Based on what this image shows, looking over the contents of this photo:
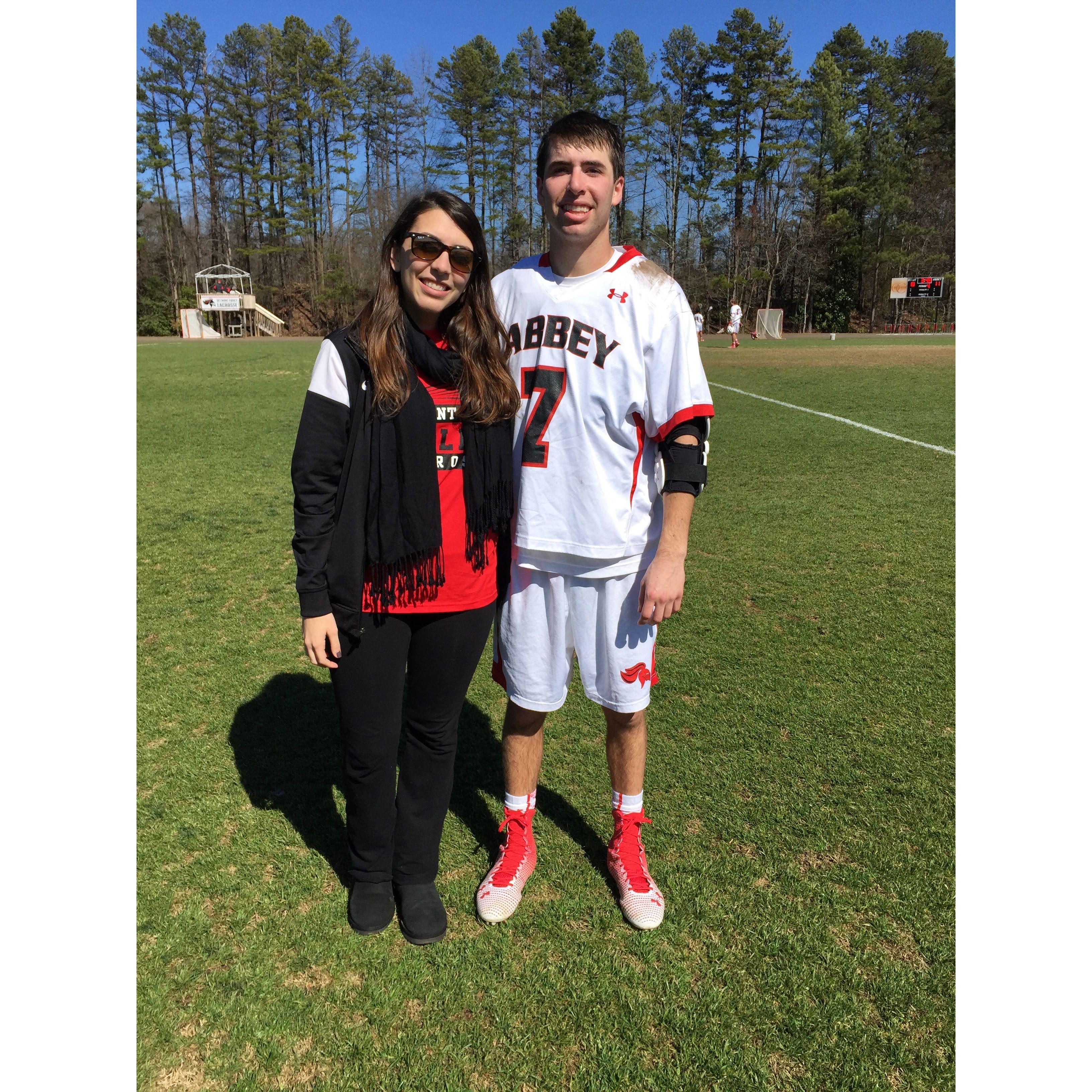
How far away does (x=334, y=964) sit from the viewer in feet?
7.35

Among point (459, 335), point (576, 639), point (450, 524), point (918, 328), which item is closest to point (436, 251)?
point (459, 335)

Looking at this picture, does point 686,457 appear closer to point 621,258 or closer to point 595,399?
point 595,399

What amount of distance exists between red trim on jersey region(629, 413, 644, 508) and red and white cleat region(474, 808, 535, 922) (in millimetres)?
1137

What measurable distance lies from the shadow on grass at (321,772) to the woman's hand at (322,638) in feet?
2.23

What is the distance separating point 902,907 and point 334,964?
173 centimetres

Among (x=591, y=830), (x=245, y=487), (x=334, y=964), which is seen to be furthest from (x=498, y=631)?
(x=245, y=487)

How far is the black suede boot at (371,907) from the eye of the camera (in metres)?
2.36

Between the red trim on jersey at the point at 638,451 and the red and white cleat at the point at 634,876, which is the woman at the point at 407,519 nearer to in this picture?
the red trim on jersey at the point at 638,451

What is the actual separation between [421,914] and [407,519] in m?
1.22

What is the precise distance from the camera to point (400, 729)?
232cm

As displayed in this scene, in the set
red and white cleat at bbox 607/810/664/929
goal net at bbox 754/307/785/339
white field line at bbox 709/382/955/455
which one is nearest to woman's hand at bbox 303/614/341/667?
red and white cleat at bbox 607/810/664/929

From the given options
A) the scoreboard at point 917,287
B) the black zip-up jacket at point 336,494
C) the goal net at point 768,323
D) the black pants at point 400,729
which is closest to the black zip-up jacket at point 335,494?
the black zip-up jacket at point 336,494

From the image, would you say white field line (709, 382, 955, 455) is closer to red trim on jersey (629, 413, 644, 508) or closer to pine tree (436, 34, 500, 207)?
red trim on jersey (629, 413, 644, 508)

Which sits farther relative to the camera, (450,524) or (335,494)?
(450,524)
